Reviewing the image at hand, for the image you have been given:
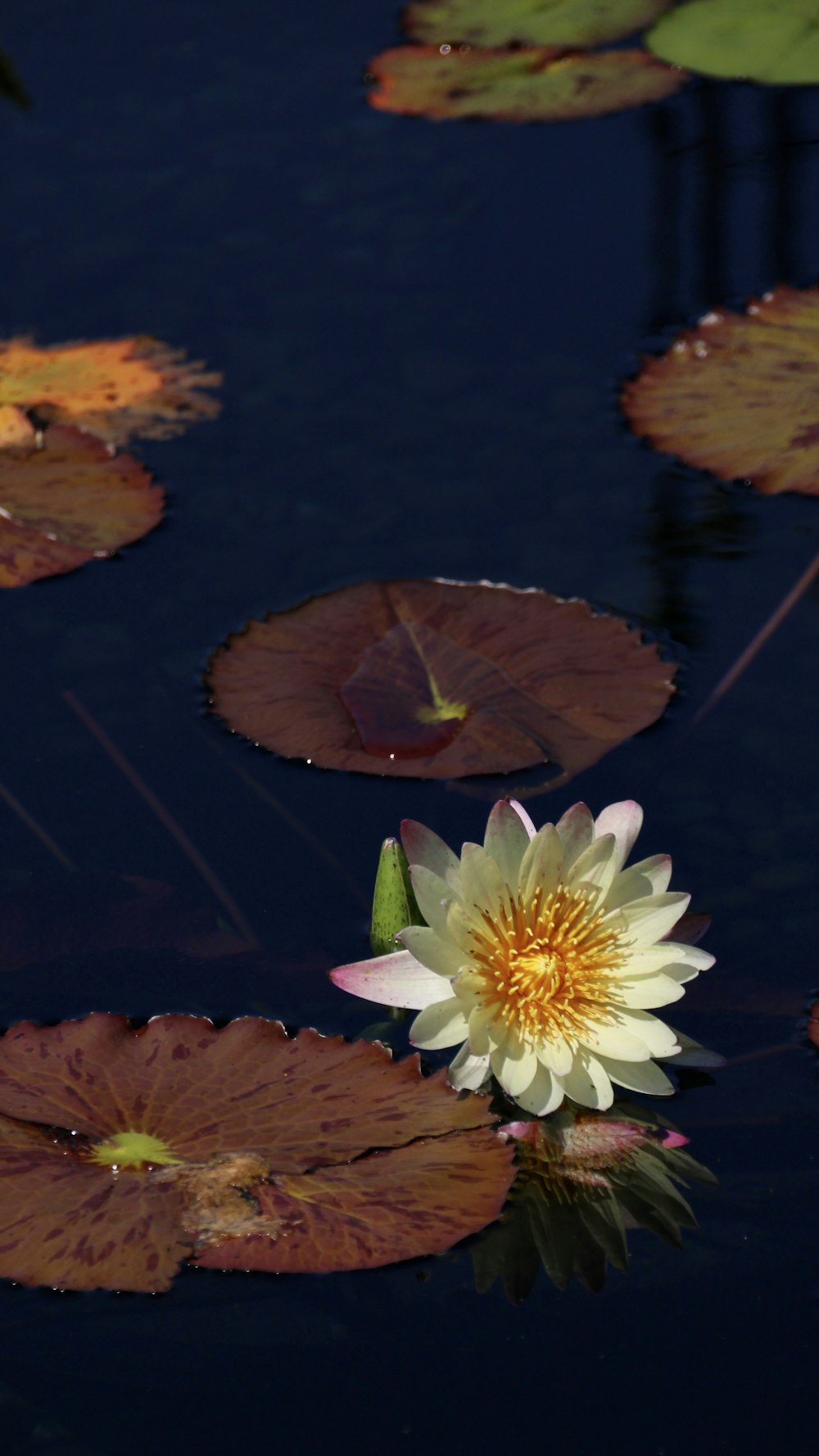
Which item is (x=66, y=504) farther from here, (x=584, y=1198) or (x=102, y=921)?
(x=584, y=1198)

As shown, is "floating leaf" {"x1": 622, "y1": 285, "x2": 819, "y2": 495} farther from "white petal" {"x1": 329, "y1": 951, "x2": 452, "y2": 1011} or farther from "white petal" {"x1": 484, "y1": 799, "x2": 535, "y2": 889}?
"white petal" {"x1": 329, "y1": 951, "x2": 452, "y2": 1011}

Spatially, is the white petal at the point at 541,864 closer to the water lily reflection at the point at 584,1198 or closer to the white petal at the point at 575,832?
the white petal at the point at 575,832

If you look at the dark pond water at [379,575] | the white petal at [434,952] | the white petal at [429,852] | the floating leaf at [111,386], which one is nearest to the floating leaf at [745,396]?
the dark pond water at [379,575]

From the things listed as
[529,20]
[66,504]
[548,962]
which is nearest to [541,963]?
[548,962]

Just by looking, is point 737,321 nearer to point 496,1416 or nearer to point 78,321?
point 78,321

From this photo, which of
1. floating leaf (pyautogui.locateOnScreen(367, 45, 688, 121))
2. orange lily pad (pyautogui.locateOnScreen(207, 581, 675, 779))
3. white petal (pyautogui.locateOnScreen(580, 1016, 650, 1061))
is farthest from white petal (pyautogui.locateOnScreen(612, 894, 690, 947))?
floating leaf (pyautogui.locateOnScreen(367, 45, 688, 121))

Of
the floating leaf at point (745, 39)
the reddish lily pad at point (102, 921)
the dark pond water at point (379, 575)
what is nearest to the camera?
the dark pond water at point (379, 575)
